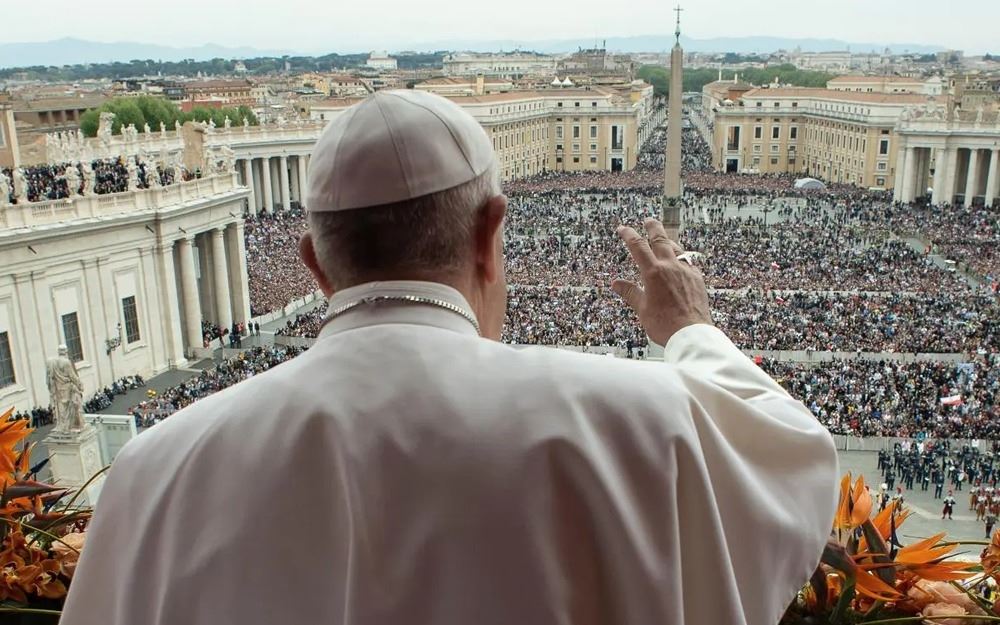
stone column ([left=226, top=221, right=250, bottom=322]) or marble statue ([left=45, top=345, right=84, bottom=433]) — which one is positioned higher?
marble statue ([left=45, top=345, right=84, bottom=433])

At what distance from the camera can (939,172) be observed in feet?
170

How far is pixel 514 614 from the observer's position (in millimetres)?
1337

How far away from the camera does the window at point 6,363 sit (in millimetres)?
19359

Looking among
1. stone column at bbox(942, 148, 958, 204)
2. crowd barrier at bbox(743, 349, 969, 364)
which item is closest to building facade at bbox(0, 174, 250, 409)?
crowd barrier at bbox(743, 349, 969, 364)

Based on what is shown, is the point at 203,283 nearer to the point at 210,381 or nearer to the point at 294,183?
the point at 210,381

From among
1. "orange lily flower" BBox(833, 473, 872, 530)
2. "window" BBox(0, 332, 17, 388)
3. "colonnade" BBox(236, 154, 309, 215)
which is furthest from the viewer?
"colonnade" BBox(236, 154, 309, 215)

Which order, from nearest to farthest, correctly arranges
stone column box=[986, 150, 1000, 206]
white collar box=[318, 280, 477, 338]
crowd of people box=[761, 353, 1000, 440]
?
white collar box=[318, 280, 477, 338], crowd of people box=[761, 353, 1000, 440], stone column box=[986, 150, 1000, 206]

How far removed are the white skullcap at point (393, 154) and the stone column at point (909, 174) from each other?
186ft

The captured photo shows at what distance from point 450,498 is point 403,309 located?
35 centimetres

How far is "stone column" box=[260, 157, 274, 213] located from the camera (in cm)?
4706

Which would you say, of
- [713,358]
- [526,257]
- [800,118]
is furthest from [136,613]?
[800,118]

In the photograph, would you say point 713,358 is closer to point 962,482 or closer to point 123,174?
point 962,482

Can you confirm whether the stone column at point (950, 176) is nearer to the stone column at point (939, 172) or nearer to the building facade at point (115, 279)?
the stone column at point (939, 172)

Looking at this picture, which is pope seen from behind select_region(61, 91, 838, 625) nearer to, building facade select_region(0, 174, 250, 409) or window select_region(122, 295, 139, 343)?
building facade select_region(0, 174, 250, 409)
